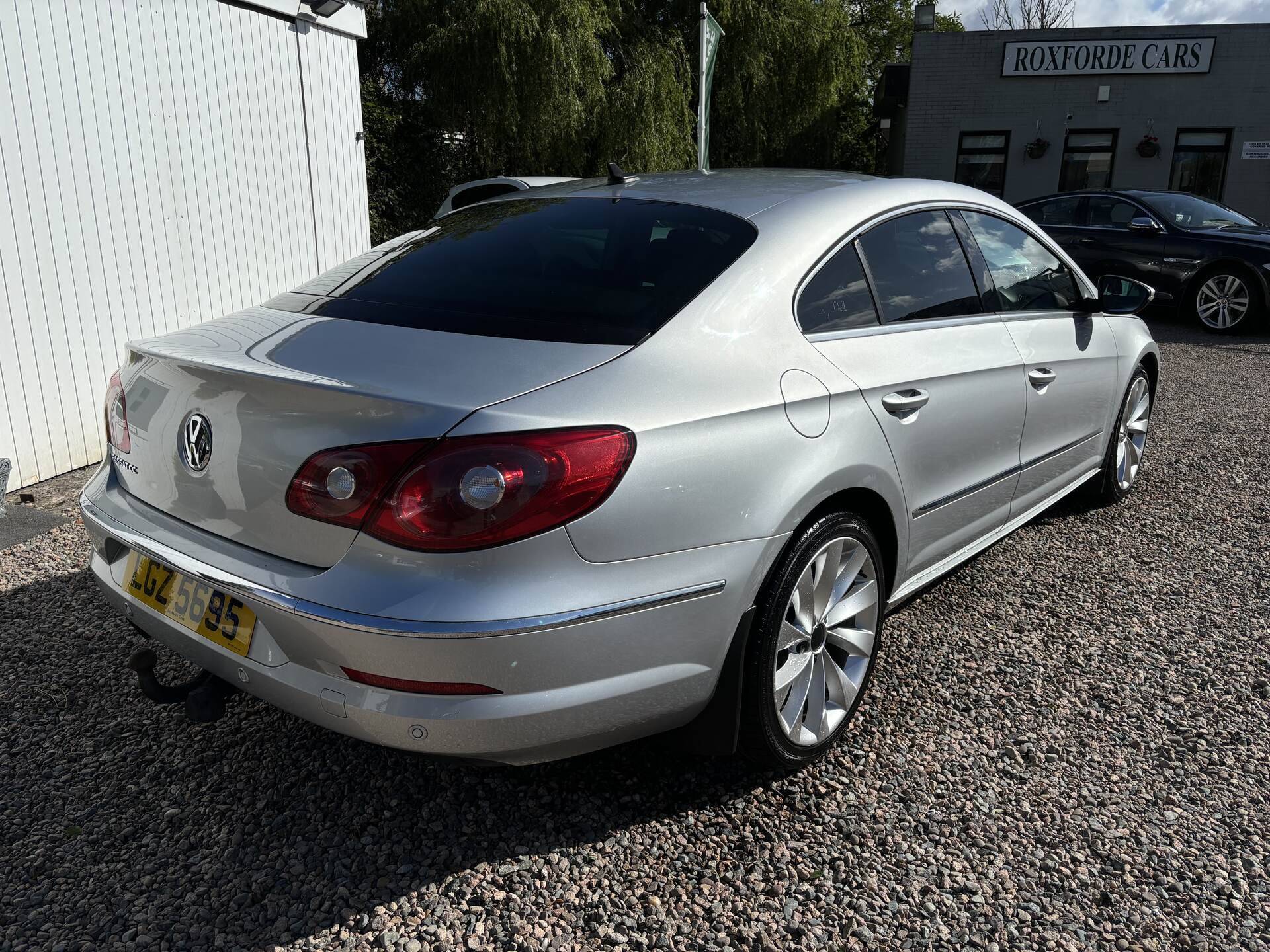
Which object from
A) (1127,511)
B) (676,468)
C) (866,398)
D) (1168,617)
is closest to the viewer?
(676,468)

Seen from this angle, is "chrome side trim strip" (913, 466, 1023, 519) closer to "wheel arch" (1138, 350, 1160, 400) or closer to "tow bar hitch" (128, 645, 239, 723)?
"wheel arch" (1138, 350, 1160, 400)

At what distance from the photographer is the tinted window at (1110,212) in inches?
436

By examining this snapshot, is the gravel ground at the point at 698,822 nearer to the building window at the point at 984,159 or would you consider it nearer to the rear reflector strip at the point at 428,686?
the rear reflector strip at the point at 428,686

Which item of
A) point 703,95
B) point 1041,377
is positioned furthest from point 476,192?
point 1041,377

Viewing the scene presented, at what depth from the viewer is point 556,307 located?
7.59 feet

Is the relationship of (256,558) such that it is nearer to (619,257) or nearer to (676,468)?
(676,468)

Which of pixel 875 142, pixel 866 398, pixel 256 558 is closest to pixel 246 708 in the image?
pixel 256 558

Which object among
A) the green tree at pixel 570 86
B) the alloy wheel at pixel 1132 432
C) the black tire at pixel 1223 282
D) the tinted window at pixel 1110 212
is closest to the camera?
the alloy wheel at pixel 1132 432

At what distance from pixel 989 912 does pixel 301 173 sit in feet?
23.3

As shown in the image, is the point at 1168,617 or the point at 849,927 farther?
the point at 1168,617

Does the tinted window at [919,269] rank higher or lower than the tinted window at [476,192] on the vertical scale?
higher

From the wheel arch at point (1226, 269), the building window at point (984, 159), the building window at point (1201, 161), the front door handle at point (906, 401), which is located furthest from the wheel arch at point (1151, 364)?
the building window at point (1201, 161)

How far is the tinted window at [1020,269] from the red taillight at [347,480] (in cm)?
237

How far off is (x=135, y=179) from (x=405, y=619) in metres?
5.11
